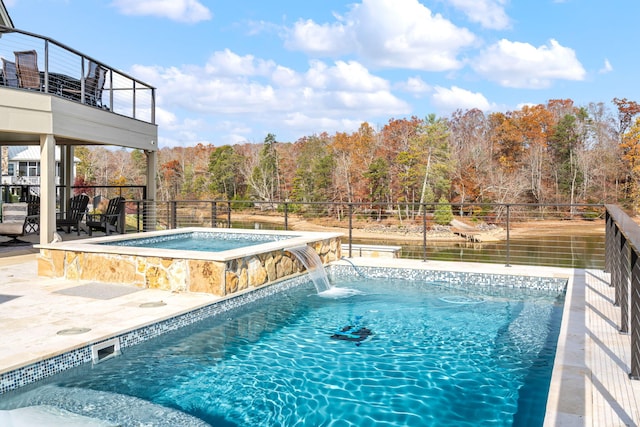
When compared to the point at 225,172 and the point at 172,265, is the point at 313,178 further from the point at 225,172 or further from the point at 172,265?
the point at 172,265

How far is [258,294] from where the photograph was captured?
6.11 meters

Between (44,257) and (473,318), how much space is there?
5.58m

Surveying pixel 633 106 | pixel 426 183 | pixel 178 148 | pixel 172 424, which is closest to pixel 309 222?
pixel 426 183

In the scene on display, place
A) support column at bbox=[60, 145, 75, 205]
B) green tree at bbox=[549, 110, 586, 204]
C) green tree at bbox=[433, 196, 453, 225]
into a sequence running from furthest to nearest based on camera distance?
green tree at bbox=[549, 110, 586, 204]
green tree at bbox=[433, 196, 453, 225]
support column at bbox=[60, 145, 75, 205]

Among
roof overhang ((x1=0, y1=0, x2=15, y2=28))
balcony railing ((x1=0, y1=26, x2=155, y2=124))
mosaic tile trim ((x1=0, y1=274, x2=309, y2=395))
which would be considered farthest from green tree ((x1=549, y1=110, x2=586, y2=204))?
roof overhang ((x1=0, y1=0, x2=15, y2=28))

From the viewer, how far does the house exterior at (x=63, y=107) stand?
743cm

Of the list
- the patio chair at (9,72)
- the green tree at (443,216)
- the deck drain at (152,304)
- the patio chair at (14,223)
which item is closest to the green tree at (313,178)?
the green tree at (443,216)

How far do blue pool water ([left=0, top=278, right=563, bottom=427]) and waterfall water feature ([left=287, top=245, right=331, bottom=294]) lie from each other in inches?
53.3

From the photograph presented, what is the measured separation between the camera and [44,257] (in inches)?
253

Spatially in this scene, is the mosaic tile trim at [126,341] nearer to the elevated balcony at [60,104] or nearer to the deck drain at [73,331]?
the deck drain at [73,331]

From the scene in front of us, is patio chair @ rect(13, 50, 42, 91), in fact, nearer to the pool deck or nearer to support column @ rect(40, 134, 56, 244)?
support column @ rect(40, 134, 56, 244)

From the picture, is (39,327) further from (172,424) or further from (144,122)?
(144,122)

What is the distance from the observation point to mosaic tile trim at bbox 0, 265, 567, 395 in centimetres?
327

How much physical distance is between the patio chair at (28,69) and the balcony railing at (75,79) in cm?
13
